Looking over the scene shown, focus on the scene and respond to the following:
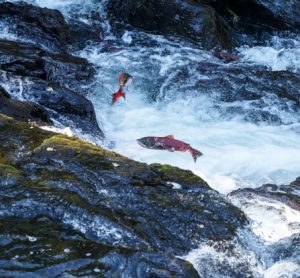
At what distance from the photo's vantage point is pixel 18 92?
20.5ft

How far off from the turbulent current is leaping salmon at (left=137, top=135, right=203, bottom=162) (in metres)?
0.07

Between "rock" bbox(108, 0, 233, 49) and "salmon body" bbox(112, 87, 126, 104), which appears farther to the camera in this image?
"rock" bbox(108, 0, 233, 49)

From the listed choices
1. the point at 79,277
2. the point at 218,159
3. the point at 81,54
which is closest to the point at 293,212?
the point at 218,159

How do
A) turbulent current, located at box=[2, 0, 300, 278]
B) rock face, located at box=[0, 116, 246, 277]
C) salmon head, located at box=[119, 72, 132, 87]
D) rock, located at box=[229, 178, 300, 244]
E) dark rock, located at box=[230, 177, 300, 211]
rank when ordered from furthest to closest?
1. salmon head, located at box=[119, 72, 132, 87]
2. turbulent current, located at box=[2, 0, 300, 278]
3. dark rock, located at box=[230, 177, 300, 211]
4. rock, located at box=[229, 178, 300, 244]
5. rock face, located at box=[0, 116, 246, 277]

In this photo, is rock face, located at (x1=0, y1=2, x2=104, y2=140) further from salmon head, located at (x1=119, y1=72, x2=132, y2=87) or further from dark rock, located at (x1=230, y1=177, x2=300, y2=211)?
dark rock, located at (x1=230, y1=177, x2=300, y2=211)

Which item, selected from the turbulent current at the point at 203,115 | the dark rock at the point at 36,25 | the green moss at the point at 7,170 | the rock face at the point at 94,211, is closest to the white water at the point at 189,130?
the turbulent current at the point at 203,115

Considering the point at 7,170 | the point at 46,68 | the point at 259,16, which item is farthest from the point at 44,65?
the point at 259,16

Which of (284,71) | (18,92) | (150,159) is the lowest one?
(150,159)

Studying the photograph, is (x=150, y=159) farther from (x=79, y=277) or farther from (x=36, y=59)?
(x=79, y=277)

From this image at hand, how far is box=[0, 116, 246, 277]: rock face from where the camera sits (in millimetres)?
3143

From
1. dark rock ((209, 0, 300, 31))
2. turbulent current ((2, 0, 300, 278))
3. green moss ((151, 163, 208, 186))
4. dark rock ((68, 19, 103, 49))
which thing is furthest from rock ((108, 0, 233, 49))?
green moss ((151, 163, 208, 186))

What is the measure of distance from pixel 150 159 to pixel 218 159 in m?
0.98

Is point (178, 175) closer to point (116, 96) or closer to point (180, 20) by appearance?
point (116, 96)

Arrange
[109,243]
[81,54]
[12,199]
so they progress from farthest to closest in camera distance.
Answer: [81,54], [12,199], [109,243]
